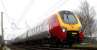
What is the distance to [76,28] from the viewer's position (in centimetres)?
2019

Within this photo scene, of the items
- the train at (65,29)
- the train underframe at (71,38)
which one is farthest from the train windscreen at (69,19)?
the train underframe at (71,38)

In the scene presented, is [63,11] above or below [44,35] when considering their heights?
above

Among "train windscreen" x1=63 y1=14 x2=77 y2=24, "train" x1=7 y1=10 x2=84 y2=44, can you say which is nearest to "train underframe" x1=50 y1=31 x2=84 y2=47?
"train" x1=7 y1=10 x2=84 y2=44

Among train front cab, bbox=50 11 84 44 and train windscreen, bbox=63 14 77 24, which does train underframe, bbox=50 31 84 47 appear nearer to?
train front cab, bbox=50 11 84 44

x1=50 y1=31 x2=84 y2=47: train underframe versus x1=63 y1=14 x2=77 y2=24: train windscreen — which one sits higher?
x1=63 y1=14 x2=77 y2=24: train windscreen

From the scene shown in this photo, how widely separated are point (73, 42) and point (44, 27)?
3770 millimetres

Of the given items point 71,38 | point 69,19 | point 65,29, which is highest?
point 69,19

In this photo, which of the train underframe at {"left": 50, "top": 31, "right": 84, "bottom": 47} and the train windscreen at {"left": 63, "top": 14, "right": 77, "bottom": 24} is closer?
the train underframe at {"left": 50, "top": 31, "right": 84, "bottom": 47}

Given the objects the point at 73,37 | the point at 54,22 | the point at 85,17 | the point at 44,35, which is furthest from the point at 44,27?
the point at 85,17

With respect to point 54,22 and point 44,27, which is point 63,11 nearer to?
point 54,22

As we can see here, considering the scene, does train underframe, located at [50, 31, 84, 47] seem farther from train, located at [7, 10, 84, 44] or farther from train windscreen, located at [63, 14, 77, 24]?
train windscreen, located at [63, 14, 77, 24]

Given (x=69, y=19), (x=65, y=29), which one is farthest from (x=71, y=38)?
(x=69, y=19)

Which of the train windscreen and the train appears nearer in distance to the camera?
the train

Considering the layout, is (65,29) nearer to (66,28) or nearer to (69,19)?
(66,28)
